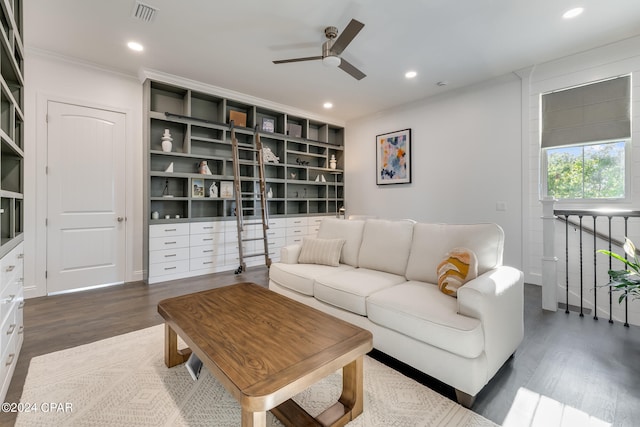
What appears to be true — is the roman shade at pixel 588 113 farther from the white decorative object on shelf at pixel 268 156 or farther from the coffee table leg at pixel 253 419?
the coffee table leg at pixel 253 419

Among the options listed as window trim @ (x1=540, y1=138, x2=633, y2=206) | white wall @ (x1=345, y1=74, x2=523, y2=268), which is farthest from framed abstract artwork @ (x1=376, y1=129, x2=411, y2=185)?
window trim @ (x1=540, y1=138, x2=633, y2=206)

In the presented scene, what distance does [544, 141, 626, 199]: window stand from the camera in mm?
3191

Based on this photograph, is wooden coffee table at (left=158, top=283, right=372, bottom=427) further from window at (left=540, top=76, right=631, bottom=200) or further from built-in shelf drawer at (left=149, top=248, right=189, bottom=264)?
window at (left=540, top=76, right=631, bottom=200)

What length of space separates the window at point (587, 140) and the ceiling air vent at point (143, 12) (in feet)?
14.9

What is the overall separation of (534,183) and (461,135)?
1215mm

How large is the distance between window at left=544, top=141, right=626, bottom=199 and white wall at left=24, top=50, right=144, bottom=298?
18.2ft

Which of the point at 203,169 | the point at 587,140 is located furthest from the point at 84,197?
the point at 587,140

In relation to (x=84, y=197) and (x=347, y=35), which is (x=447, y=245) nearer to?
(x=347, y=35)

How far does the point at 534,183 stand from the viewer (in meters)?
3.74

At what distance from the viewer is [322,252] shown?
2873 millimetres

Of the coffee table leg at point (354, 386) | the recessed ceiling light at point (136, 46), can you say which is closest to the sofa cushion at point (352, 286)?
the coffee table leg at point (354, 386)

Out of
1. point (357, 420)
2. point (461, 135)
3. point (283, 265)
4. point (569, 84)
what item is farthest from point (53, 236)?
point (569, 84)

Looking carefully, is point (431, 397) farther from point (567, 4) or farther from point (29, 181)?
point (29, 181)

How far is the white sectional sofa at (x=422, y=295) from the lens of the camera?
5.00 ft
